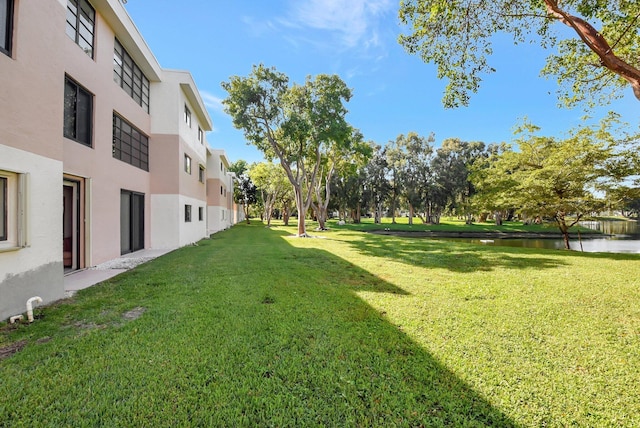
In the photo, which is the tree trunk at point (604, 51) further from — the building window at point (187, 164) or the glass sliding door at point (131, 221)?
the building window at point (187, 164)

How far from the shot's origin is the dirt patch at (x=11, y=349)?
2.90 meters

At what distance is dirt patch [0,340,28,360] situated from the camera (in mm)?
2898

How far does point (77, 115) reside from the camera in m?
7.02

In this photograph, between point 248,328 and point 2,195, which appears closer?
point 248,328

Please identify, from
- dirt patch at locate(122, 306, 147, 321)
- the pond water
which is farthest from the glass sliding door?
the pond water

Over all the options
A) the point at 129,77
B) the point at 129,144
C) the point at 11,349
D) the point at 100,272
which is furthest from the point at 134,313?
the point at 129,77

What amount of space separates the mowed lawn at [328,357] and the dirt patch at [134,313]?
36 millimetres

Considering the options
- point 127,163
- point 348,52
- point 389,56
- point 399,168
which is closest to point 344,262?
point 127,163

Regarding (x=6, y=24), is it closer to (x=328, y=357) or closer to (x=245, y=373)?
(x=245, y=373)

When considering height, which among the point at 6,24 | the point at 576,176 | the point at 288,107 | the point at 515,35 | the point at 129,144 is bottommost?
the point at 576,176

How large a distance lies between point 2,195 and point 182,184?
8.59 metres

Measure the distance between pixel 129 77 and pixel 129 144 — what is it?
7.96 feet

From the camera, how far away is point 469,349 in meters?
3.08

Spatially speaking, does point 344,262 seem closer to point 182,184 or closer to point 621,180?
point 182,184
